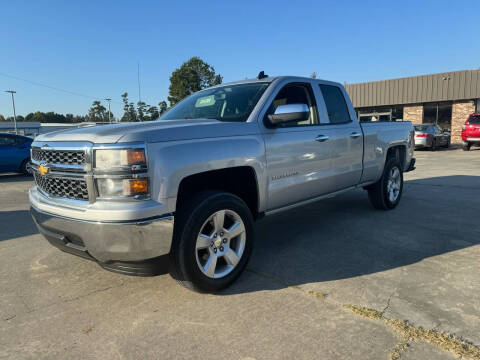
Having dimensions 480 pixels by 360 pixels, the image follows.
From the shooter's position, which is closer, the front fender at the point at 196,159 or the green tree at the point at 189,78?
the front fender at the point at 196,159

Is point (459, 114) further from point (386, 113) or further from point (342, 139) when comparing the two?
point (342, 139)

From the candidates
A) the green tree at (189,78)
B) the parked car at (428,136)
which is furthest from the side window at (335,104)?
the green tree at (189,78)

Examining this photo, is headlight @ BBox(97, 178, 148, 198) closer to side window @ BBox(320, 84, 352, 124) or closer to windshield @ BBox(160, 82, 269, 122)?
windshield @ BBox(160, 82, 269, 122)

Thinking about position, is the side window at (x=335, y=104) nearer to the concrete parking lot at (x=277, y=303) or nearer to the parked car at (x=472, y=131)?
the concrete parking lot at (x=277, y=303)

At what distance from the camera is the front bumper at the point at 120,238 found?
2412 millimetres

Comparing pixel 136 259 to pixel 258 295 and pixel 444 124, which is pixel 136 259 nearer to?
pixel 258 295

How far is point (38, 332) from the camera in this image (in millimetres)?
2432

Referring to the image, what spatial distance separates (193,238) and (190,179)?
0.50 meters

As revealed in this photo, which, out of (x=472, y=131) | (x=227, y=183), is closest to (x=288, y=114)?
(x=227, y=183)

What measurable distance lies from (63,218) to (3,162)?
1055cm

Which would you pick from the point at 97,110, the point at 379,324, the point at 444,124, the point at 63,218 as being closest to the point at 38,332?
the point at 63,218

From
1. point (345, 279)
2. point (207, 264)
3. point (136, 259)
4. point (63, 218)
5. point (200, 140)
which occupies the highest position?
point (200, 140)

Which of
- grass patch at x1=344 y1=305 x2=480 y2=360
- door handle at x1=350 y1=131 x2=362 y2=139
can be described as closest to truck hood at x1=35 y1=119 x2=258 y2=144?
grass patch at x1=344 y1=305 x2=480 y2=360

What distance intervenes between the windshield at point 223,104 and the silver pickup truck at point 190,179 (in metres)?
0.02
